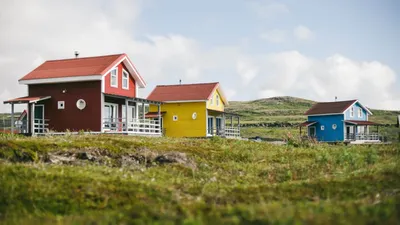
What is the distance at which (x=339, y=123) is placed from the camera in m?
54.9

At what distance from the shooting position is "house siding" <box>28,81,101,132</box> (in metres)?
30.2

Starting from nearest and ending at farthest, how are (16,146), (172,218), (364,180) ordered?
(172,218), (364,180), (16,146)

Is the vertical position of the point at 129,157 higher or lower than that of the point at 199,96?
lower

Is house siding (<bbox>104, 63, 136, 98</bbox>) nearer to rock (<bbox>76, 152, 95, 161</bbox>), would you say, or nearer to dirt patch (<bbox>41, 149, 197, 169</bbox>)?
dirt patch (<bbox>41, 149, 197, 169</bbox>)

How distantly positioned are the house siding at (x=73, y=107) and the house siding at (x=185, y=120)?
12.3 m

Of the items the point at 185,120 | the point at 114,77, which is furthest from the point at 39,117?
Result: the point at 185,120

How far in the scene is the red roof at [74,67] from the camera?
30.8 meters

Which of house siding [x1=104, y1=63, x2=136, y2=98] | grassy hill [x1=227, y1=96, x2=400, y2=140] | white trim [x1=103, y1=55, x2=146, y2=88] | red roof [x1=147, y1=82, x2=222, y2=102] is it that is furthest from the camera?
grassy hill [x1=227, y1=96, x2=400, y2=140]

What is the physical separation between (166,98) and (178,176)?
102 feet

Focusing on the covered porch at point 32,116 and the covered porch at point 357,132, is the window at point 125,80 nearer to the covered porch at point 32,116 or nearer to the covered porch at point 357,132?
the covered porch at point 32,116

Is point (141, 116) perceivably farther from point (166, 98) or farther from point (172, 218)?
point (172, 218)

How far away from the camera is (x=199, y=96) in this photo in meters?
41.2

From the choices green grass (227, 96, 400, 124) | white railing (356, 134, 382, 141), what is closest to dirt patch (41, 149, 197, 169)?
white railing (356, 134, 382, 141)

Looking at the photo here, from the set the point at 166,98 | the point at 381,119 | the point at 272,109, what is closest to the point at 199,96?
the point at 166,98
